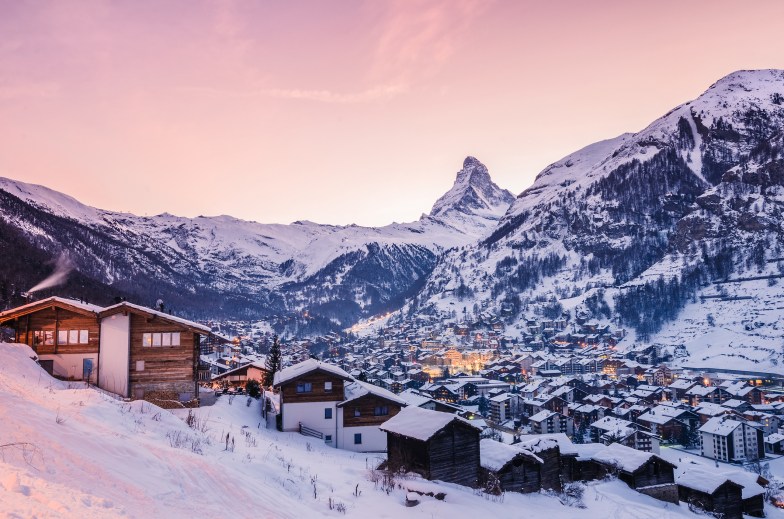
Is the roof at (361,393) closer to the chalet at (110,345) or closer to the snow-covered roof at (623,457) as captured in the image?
the chalet at (110,345)

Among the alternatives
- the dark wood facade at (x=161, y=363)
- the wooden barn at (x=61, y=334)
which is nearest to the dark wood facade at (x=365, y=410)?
the dark wood facade at (x=161, y=363)

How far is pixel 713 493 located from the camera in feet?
134

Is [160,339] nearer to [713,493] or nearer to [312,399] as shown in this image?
[312,399]

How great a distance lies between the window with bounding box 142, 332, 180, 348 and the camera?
110ft

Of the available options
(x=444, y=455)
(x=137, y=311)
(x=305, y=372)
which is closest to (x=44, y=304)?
(x=137, y=311)

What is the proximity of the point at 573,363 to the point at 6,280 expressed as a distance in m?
133

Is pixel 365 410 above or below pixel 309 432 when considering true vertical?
above

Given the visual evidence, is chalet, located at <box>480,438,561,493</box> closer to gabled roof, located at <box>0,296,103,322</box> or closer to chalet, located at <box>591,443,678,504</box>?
chalet, located at <box>591,443,678,504</box>

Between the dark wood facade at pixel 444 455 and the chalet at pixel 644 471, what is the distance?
65.4 ft

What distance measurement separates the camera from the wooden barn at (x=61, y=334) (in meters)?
32.2

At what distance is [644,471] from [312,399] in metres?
26.3

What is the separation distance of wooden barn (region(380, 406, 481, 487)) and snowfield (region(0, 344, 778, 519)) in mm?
4280

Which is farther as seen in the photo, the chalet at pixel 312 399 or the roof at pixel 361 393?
the roof at pixel 361 393

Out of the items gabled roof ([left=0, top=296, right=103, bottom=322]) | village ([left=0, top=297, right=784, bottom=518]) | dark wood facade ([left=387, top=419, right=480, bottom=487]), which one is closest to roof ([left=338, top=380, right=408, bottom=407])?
village ([left=0, top=297, right=784, bottom=518])
